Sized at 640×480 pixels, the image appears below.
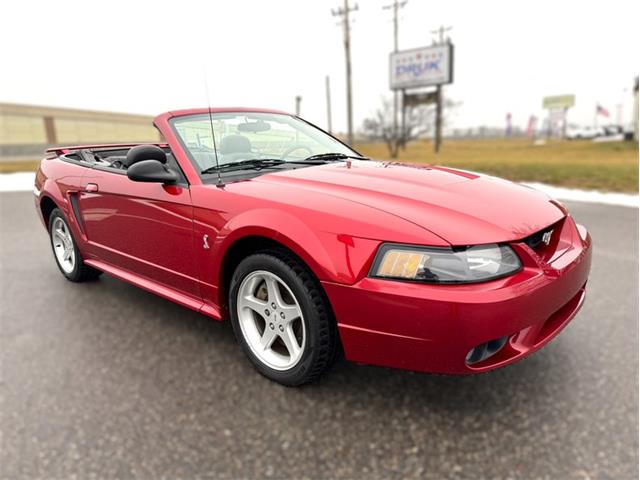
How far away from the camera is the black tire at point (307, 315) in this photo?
2064 mm

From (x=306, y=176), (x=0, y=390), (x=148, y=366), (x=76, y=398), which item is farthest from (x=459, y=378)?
(x=0, y=390)

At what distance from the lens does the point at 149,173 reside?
Answer: 2.49m

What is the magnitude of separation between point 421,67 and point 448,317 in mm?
30279

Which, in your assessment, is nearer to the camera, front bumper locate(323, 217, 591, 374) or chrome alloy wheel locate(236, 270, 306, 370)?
front bumper locate(323, 217, 591, 374)

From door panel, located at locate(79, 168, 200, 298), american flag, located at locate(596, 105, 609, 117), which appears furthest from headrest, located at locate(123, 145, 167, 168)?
american flag, located at locate(596, 105, 609, 117)

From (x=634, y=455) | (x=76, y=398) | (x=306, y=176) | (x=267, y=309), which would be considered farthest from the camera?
(x=306, y=176)

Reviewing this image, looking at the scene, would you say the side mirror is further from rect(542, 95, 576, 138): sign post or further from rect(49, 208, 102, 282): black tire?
rect(542, 95, 576, 138): sign post

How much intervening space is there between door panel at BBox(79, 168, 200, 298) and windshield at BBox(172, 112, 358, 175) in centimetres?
33

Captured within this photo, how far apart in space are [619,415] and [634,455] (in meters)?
0.26

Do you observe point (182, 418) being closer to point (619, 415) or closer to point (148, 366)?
point (148, 366)

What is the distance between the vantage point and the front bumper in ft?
5.88

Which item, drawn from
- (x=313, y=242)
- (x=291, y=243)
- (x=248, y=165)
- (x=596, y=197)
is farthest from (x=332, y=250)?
(x=596, y=197)

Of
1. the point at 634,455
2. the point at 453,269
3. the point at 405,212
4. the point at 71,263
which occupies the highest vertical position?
the point at 405,212

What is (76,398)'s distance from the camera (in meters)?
2.19
